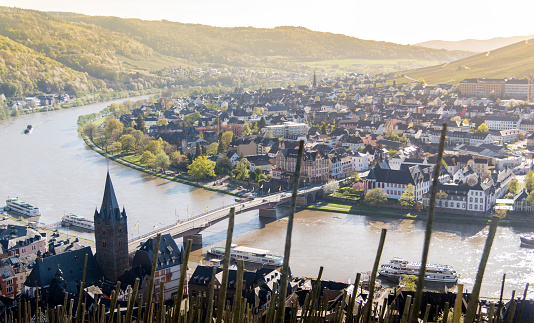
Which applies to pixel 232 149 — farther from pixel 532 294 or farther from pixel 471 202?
pixel 532 294

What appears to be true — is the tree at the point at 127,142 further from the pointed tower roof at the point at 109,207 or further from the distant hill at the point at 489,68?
the distant hill at the point at 489,68

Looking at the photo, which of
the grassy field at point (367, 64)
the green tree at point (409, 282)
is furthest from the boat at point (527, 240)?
the grassy field at point (367, 64)

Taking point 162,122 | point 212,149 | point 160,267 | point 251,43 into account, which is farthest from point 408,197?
point 251,43

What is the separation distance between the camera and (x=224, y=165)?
784 inches

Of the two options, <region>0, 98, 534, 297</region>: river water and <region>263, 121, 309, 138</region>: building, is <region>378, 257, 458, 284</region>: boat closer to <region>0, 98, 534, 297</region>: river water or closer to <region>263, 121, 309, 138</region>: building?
<region>0, 98, 534, 297</region>: river water

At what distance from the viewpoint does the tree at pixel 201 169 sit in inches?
745

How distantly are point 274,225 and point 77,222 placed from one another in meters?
3.90

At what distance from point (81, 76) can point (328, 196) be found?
36608 mm

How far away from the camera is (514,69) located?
127ft

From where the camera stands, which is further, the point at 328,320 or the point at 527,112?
the point at 527,112

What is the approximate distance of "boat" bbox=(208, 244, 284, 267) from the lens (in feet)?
37.0

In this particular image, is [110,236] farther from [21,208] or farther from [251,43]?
[251,43]

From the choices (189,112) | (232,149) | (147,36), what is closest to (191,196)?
(232,149)

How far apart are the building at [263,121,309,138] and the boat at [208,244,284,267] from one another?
13316 millimetres
